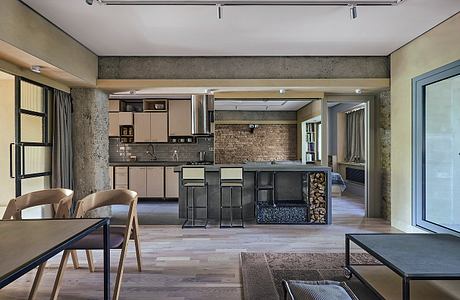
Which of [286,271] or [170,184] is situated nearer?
[286,271]

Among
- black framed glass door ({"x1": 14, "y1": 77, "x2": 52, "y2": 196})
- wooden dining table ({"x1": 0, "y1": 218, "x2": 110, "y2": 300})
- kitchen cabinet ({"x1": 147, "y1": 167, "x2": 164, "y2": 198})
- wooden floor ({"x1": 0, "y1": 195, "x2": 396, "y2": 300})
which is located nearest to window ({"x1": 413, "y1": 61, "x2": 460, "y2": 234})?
wooden floor ({"x1": 0, "y1": 195, "x2": 396, "y2": 300})

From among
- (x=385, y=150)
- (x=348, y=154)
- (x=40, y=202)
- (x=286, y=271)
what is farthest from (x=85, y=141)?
(x=348, y=154)

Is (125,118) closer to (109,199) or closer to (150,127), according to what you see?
(150,127)

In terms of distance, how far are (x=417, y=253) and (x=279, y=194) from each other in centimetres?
343

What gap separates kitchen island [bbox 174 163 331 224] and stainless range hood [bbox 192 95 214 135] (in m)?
2.10

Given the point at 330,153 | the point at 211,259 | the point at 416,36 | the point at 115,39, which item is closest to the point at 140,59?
the point at 115,39

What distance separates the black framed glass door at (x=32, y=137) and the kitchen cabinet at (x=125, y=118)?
134 inches

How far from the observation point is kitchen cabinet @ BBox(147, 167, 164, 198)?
821 centimetres

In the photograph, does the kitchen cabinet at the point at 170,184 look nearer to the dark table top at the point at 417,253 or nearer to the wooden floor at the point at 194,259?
the wooden floor at the point at 194,259

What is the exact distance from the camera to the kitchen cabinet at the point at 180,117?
8383 mm

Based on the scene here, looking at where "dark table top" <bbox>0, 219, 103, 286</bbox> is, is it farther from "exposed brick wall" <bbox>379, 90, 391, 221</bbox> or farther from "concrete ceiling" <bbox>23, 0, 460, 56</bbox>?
"exposed brick wall" <bbox>379, 90, 391, 221</bbox>

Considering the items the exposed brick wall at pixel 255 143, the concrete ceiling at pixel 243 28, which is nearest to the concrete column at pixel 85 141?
the concrete ceiling at pixel 243 28

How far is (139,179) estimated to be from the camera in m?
8.25

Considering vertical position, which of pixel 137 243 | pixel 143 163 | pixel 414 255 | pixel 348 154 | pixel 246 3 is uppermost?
pixel 246 3
